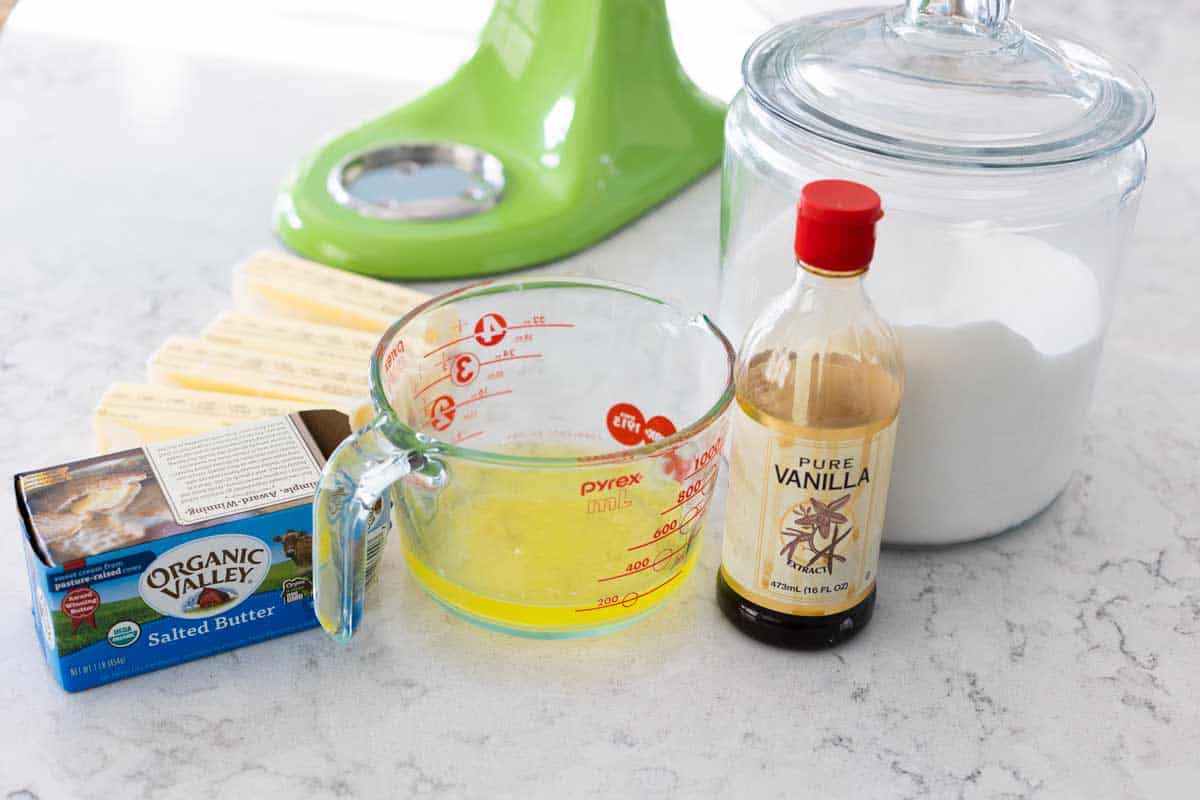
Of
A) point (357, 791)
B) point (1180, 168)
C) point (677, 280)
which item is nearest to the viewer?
point (357, 791)

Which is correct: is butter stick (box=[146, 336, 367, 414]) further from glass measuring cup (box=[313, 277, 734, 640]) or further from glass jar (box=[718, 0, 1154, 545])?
glass jar (box=[718, 0, 1154, 545])

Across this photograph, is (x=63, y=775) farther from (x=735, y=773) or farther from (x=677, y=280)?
(x=677, y=280)

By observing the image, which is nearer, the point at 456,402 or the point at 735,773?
the point at 735,773

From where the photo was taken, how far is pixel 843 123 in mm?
737

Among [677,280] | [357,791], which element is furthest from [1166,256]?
[357,791]

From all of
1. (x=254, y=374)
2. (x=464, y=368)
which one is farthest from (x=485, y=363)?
(x=254, y=374)

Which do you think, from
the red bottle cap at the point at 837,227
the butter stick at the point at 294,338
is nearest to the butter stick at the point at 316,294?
the butter stick at the point at 294,338

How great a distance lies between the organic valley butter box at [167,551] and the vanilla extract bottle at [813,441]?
0.67ft

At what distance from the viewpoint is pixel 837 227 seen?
653 millimetres

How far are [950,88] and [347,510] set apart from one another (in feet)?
1.22

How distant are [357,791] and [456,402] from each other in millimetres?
250

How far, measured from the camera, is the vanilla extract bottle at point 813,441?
2.29ft

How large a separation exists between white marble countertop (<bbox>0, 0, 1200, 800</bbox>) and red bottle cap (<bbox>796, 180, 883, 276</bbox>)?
0.74 feet

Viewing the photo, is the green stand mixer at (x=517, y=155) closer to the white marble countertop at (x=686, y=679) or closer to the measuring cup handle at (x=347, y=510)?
the white marble countertop at (x=686, y=679)
